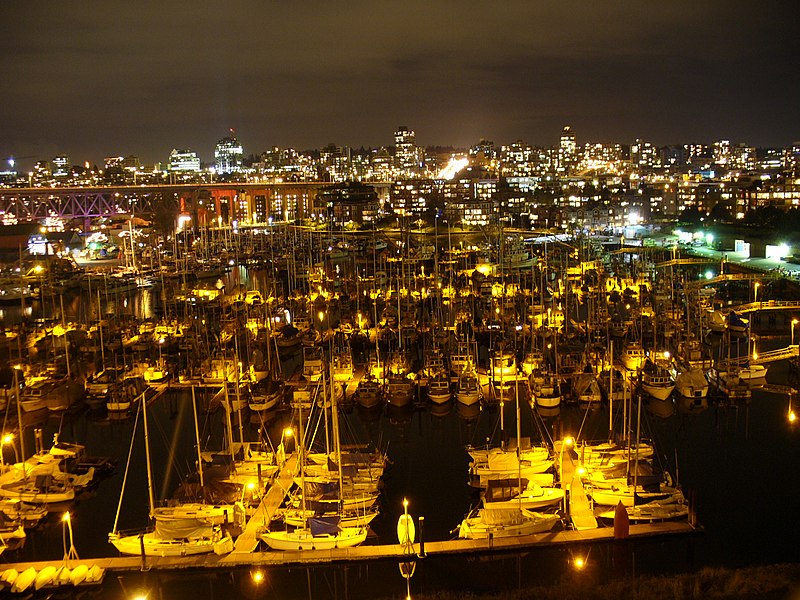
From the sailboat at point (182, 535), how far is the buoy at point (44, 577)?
0.62 m

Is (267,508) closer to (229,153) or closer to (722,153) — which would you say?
(722,153)

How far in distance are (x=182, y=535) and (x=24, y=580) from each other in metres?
1.40

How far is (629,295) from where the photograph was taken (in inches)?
821

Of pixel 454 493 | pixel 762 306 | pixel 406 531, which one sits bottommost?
pixel 454 493

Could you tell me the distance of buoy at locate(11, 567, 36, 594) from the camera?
7.02 meters

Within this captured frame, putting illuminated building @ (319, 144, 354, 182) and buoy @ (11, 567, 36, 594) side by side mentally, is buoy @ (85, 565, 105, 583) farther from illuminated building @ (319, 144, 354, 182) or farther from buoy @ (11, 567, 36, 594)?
illuminated building @ (319, 144, 354, 182)

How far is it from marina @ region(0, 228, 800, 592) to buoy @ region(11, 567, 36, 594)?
19 millimetres

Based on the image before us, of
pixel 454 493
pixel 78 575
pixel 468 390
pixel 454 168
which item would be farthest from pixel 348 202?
pixel 78 575

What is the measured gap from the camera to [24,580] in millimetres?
7094

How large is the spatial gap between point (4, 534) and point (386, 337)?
9.70m

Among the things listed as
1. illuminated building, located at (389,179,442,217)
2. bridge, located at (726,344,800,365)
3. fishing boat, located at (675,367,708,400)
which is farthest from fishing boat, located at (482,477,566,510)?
illuminated building, located at (389,179,442,217)

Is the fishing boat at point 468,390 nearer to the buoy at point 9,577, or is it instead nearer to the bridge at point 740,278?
the buoy at point 9,577

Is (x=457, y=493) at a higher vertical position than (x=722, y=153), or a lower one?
lower

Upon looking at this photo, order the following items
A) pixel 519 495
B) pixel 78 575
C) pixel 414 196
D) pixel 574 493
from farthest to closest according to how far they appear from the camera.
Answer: pixel 414 196 < pixel 574 493 < pixel 519 495 < pixel 78 575
